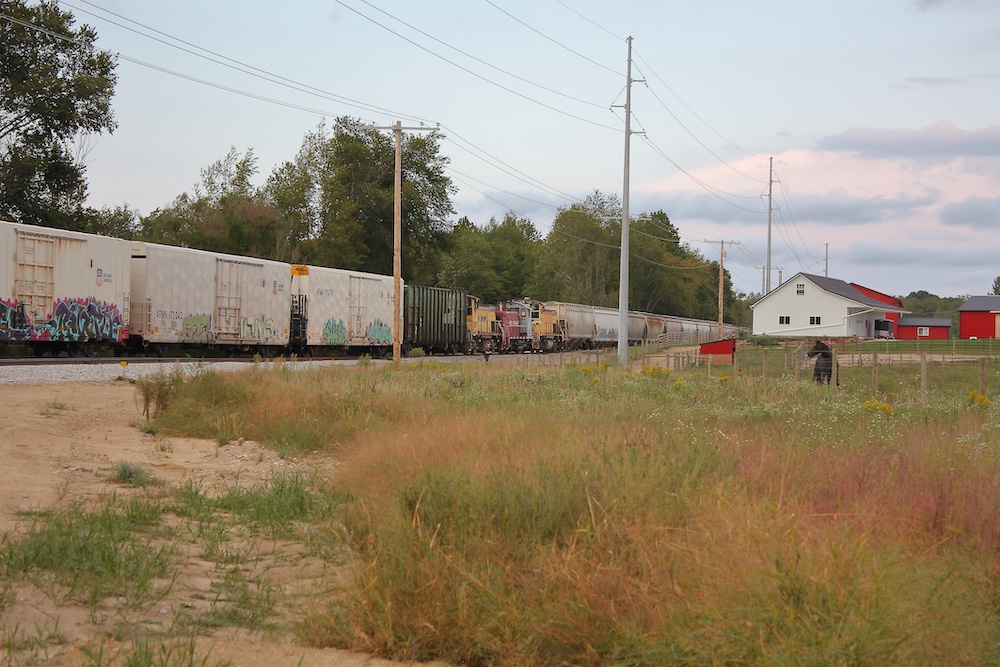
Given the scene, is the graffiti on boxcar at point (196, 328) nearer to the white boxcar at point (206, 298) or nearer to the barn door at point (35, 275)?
the white boxcar at point (206, 298)

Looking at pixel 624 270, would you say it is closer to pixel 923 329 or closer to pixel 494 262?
pixel 923 329

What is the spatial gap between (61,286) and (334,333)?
13646 millimetres

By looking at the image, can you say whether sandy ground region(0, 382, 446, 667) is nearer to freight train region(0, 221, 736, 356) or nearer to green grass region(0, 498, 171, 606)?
green grass region(0, 498, 171, 606)

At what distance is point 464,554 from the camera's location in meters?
6.44

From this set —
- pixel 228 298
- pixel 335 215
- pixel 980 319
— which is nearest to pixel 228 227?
pixel 335 215

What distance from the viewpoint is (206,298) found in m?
29.9

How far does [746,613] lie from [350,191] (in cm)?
7095

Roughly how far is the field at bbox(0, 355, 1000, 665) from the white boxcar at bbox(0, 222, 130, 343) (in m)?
14.0

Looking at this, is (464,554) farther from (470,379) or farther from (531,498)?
(470,379)

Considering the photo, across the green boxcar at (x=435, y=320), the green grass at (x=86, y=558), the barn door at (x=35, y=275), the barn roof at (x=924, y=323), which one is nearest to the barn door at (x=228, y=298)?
the barn door at (x=35, y=275)

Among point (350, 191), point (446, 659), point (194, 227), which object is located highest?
point (350, 191)

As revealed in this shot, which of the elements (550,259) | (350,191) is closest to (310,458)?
(350,191)

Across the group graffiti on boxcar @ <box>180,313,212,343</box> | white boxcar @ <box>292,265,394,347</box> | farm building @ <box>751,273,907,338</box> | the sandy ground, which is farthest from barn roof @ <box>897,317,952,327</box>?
the sandy ground

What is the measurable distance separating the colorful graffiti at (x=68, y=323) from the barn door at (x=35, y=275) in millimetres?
201
